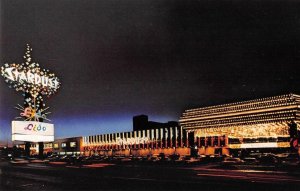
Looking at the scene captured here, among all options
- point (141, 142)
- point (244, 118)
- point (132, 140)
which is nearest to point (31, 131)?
point (244, 118)

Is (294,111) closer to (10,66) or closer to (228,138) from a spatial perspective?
(228,138)

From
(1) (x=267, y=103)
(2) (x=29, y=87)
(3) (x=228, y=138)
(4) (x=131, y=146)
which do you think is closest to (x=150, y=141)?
(4) (x=131, y=146)

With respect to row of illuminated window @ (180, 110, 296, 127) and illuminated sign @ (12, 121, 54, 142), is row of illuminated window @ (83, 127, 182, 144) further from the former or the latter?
illuminated sign @ (12, 121, 54, 142)

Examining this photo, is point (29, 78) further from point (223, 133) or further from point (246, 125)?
point (246, 125)

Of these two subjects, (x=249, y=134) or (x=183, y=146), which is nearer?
(x=249, y=134)

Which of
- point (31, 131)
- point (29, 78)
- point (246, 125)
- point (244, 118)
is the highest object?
point (29, 78)

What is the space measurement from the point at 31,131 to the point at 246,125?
89.5 metres

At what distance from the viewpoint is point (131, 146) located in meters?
145

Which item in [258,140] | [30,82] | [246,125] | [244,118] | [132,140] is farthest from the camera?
[132,140]

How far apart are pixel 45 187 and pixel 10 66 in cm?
1962

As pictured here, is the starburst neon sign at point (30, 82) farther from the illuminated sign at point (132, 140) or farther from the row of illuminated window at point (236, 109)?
the illuminated sign at point (132, 140)

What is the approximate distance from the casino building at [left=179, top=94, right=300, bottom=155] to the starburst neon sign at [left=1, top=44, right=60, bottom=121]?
71756 millimetres

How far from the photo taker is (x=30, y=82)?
40594mm

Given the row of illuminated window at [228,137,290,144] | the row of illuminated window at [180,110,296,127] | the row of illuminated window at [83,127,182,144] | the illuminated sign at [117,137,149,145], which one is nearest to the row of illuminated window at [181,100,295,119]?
the row of illuminated window at [180,110,296,127]
